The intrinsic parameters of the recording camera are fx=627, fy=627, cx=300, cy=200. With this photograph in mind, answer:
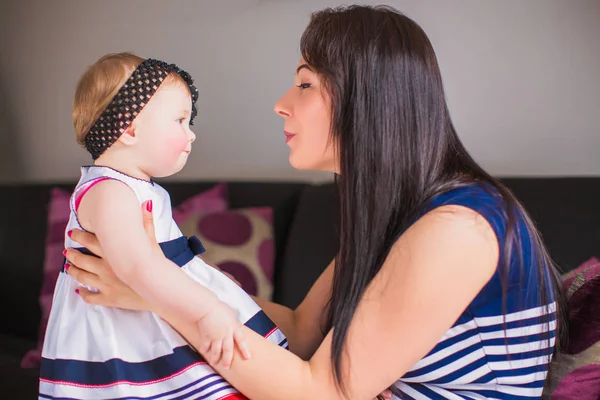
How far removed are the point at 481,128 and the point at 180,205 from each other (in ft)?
3.77

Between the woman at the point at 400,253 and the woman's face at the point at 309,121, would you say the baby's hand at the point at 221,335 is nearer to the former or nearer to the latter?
the woman at the point at 400,253

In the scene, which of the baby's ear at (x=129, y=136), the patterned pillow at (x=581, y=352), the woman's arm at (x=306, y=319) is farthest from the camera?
the woman's arm at (x=306, y=319)

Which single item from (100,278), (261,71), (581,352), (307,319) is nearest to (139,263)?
(100,278)

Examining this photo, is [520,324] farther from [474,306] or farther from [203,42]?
[203,42]

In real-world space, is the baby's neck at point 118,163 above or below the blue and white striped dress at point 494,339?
above

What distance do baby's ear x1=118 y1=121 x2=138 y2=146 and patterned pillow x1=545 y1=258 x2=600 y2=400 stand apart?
91 cm

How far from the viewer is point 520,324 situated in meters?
1.06

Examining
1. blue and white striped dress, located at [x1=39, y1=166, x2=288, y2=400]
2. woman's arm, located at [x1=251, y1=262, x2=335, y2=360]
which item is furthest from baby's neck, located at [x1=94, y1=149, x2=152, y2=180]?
woman's arm, located at [x1=251, y1=262, x2=335, y2=360]

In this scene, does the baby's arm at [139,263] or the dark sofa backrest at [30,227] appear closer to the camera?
the baby's arm at [139,263]

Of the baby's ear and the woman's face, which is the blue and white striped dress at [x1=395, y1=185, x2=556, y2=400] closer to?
the woman's face

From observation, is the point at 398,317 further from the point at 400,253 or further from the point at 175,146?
the point at 175,146

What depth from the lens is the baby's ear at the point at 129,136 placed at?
1076 mm

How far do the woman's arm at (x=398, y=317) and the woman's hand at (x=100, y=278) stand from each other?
65 mm

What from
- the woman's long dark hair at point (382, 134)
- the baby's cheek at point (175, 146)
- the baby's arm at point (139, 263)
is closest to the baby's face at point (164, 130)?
the baby's cheek at point (175, 146)
